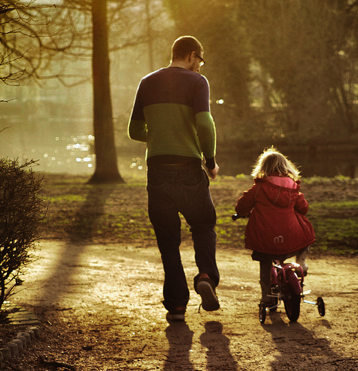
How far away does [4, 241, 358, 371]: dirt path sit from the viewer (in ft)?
10.9

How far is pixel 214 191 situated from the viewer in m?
12.8

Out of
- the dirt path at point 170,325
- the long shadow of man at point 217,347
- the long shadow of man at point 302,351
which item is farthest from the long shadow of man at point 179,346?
the long shadow of man at point 302,351

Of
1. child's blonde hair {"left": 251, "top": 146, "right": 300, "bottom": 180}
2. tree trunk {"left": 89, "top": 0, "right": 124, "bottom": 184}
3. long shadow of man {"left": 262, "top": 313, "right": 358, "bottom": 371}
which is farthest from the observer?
tree trunk {"left": 89, "top": 0, "right": 124, "bottom": 184}

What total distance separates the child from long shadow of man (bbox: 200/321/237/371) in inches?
22.2

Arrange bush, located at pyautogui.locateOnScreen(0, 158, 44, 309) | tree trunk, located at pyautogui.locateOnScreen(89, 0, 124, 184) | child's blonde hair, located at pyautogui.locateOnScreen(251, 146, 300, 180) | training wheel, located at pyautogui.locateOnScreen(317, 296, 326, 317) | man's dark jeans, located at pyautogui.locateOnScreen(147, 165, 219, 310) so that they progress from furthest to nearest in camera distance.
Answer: tree trunk, located at pyautogui.locateOnScreen(89, 0, 124, 184)
child's blonde hair, located at pyautogui.locateOnScreen(251, 146, 300, 180)
training wheel, located at pyautogui.locateOnScreen(317, 296, 326, 317)
man's dark jeans, located at pyautogui.locateOnScreen(147, 165, 219, 310)
bush, located at pyautogui.locateOnScreen(0, 158, 44, 309)

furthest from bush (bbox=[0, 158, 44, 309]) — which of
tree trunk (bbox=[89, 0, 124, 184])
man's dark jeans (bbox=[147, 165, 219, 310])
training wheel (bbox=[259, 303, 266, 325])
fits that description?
tree trunk (bbox=[89, 0, 124, 184])

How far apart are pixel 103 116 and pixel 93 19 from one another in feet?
8.48

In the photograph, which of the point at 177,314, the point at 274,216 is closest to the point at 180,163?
the point at 274,216

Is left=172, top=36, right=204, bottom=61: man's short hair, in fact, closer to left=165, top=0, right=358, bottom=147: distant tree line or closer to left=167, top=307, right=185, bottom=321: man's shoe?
left=167, top=307, right=185, bottom=321: man's shoe

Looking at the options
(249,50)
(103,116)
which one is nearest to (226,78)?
(249,50)

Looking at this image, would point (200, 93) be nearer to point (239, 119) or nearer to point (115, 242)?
point (115, 242)

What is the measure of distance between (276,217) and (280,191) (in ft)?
0.68

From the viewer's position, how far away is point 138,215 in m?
9.83

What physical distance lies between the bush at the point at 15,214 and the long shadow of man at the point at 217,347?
138cm
